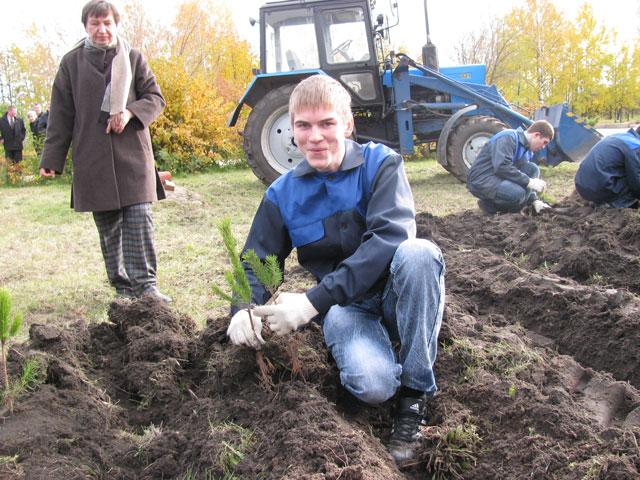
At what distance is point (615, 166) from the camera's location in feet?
16.0

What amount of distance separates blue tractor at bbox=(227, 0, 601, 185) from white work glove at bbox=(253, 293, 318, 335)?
6.41m

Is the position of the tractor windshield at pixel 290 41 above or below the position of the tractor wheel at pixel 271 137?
above

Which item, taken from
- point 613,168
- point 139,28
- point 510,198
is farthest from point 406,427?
point 139,28

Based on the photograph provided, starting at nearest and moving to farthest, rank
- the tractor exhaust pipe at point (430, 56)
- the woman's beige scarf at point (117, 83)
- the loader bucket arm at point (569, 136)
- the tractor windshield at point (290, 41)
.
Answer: the woman's beige scarf at point (117, 83)
the tractor windshield at point (290, 41)
the loader bucket arm at point (569, 136)
the tractor exhaust pipe at point (430, 56)

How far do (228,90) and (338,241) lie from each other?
68.9 feet

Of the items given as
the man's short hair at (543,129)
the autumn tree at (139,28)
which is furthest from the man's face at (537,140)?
the autumn tree at (139,28)

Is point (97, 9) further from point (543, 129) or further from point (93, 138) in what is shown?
point (543, 129)

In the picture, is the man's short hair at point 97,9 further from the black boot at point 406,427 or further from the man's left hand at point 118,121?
the black boot at point 406,427

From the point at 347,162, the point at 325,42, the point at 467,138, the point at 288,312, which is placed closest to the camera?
the point at 288,312

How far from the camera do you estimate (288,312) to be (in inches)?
69.6

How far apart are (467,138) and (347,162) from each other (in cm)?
635

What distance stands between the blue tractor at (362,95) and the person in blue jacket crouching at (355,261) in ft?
19.5

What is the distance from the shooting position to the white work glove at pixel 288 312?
1.76 meters

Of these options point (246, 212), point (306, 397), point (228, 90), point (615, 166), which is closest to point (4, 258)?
point (246, 212)
